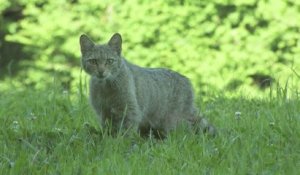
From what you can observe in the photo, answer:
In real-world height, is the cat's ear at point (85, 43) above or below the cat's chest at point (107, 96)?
above

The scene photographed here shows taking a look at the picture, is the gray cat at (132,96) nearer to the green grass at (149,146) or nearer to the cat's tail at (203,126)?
the cat's tail at (203,126)

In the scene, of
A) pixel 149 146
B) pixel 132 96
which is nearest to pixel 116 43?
pixel 132 96

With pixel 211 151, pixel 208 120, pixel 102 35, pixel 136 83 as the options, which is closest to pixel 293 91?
pixel 208 120

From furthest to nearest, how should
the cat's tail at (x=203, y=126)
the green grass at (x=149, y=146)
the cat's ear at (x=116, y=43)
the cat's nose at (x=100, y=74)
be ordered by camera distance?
the cat's ear at (x=116, y=43), the cat's nose at (x=100, y=74), the cat's tail at (x=203, y=126), the green grass at (x=149, y=146)

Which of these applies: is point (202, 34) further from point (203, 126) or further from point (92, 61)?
point (203, 126)

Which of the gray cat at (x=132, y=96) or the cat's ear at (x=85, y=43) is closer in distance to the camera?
the gray cat at (x=132, y=96)

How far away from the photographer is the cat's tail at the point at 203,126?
4660mm

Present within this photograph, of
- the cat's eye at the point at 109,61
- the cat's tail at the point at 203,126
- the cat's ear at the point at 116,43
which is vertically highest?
the cat's ear at the point at 116,43

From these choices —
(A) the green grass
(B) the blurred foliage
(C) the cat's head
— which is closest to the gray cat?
(C) the cat's head

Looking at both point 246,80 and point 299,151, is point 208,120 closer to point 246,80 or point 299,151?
point 299,151

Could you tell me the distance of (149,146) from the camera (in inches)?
173

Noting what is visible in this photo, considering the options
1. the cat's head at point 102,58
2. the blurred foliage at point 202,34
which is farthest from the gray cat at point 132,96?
the blurred foliage at point 202,34

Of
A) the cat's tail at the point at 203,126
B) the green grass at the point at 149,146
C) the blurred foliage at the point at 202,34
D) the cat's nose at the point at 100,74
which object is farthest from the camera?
the blurred foliage at the point at 202,34

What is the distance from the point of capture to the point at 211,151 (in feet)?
13.5
